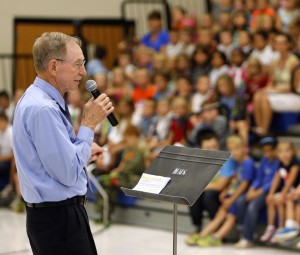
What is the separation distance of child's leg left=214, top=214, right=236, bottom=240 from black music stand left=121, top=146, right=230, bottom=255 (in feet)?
12.6

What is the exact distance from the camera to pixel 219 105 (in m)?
9.29

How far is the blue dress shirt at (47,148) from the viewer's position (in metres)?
3.59

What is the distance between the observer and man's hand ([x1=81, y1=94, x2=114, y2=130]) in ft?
12.2

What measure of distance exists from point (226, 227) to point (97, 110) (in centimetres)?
467

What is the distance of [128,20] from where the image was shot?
1416 cm

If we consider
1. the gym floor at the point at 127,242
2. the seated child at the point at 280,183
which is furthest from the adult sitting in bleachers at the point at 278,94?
the gym floor at the point at 127,242

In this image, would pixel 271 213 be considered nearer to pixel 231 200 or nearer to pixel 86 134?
pixel 231 200

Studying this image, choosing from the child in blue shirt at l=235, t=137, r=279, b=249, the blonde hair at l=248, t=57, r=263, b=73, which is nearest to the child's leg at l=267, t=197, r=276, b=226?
the child in blue shirt at l=235, t=137, r=279, b=249

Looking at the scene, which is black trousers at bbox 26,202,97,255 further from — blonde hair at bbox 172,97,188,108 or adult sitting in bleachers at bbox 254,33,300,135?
blonde hair at bbox 172,97,188,108

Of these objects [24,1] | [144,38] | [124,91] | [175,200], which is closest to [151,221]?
[124,91]

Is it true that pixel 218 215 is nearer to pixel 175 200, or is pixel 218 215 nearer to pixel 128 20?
pixel 175 200

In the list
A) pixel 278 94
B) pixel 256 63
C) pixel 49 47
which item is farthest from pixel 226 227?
pixel 49 47

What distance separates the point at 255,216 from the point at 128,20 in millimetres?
7008

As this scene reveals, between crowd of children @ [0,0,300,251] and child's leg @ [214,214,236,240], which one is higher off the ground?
crowd of children @ [0,0,300,251]
